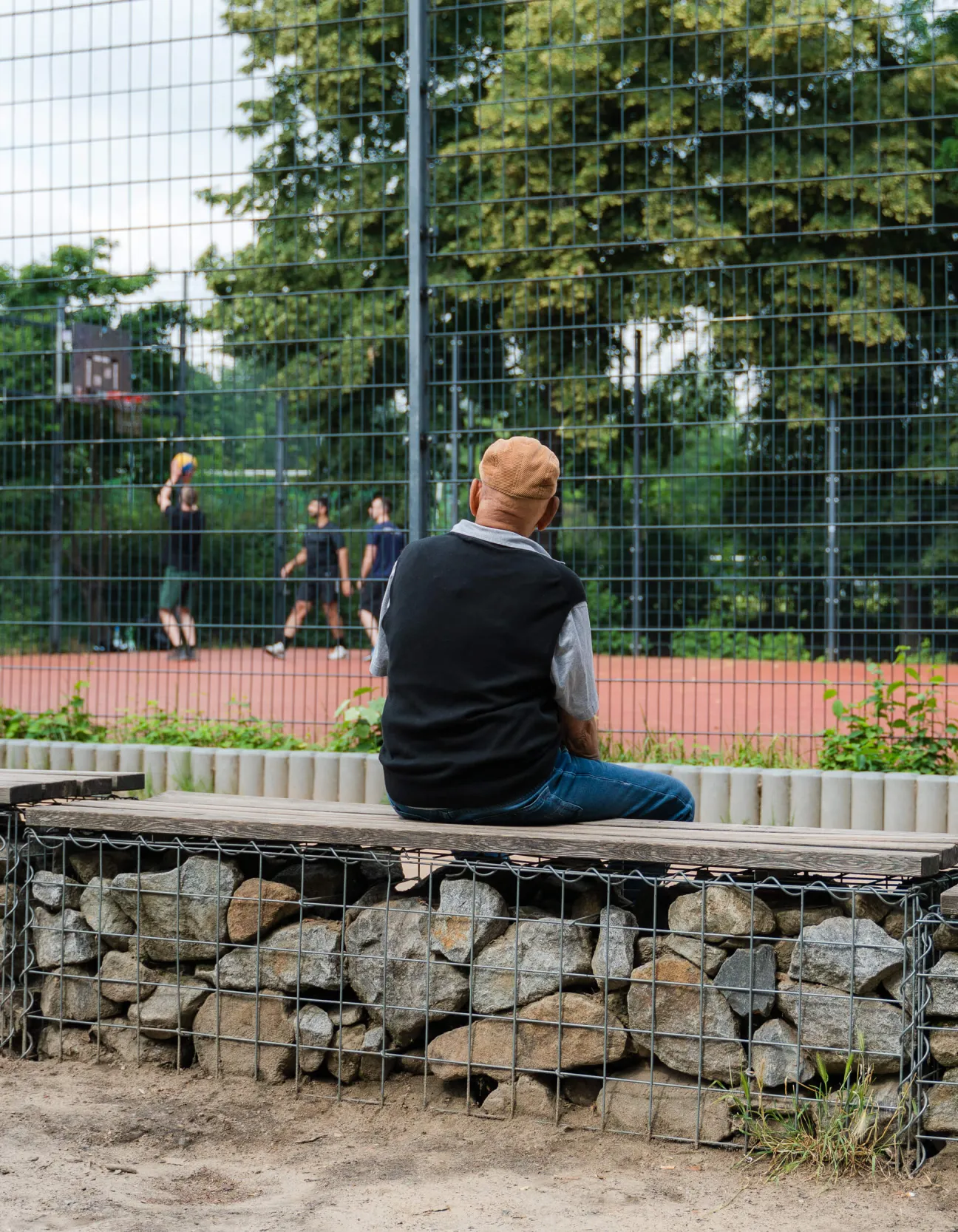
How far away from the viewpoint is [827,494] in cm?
680

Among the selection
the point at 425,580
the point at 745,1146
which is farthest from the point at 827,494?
the point at 745,1146

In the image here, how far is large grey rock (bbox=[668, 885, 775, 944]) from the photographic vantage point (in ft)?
11.1

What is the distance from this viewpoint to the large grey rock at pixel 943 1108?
3.17m

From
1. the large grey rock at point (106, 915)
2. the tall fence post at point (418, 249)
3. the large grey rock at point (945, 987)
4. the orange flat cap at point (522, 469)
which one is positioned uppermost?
the tall fence post at point (418, 249)

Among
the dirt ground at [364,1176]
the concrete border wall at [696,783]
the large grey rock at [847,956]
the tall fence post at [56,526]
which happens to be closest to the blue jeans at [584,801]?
the large grey rock at [847,956]

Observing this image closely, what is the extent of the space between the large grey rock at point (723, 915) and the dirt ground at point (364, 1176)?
51 centimetres

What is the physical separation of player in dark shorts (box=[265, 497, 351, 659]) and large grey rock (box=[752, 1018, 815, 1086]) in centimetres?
413

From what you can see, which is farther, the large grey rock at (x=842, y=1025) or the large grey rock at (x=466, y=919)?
the large grey rock at (x=466, y=919)

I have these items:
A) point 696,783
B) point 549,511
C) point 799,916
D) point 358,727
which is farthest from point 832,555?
point 799,916

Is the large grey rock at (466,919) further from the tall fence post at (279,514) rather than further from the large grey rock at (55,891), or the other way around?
the tall fence post at (279,514)

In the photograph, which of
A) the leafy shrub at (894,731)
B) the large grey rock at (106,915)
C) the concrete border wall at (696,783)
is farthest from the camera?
the leafy shrub at (894,731)

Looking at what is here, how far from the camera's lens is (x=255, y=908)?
385cm

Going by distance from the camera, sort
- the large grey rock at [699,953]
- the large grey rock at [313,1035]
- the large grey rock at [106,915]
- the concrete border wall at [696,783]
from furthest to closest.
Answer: the concrete border wall at [696,783] < the large grey rock at [106,915] < the large grey rock at [313,1035] < the large grey rock at [699,953]

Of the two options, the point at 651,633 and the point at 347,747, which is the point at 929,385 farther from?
the point at 347,747
